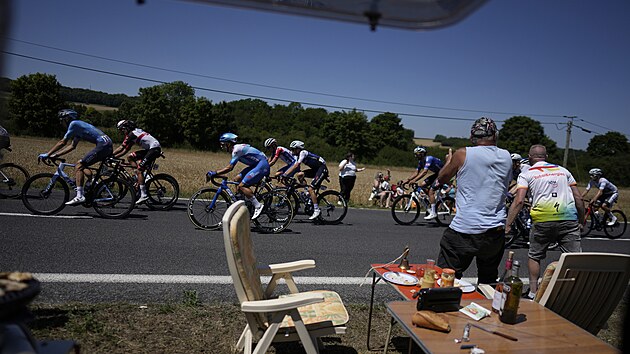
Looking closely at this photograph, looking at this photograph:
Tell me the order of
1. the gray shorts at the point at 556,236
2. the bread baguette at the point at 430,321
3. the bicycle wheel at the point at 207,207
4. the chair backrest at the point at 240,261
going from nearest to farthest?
the bread baguette at the point at 430,321 → the chair backrest at the point at 240,261 → the gray shorts at the point at 556,236 → the bicycle wheel at the point at 207,207

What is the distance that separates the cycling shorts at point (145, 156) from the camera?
1030cm

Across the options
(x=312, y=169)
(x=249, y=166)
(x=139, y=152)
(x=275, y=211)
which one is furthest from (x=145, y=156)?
(x=312, y=169)

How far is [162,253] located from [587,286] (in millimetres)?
5591

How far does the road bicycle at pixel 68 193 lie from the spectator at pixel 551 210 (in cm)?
769

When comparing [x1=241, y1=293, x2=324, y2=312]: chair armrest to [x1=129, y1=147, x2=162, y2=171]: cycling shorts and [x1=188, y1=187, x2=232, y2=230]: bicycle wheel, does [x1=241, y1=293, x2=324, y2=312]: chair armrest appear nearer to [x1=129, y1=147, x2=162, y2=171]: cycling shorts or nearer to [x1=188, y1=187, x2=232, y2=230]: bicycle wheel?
[x1=188, y1=187, x2=232, y2=230]: bicycle wheel

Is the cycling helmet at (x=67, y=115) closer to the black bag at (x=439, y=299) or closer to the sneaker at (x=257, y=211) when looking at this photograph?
the sneaker at (x=257, y=211)

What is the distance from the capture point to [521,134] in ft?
237

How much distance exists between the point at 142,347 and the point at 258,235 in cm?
528

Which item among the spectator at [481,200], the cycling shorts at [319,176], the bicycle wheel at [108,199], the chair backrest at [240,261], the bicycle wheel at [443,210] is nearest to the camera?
the chair backrest at [240,261]

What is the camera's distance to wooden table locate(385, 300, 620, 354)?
2492 mm

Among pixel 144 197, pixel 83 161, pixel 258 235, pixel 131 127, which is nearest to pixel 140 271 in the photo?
pixel 258 235

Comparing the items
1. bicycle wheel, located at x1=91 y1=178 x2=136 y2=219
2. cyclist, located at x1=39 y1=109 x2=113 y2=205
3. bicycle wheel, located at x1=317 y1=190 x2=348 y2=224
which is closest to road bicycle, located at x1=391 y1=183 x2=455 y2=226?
bicycle wheel, located at x1=317 y1=190 x2=348 y2=224

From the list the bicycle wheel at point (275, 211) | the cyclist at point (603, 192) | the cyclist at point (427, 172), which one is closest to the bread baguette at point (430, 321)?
the bicycle wheel at point (275, 211)

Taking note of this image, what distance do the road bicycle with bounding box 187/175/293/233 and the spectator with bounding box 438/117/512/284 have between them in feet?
18.3
